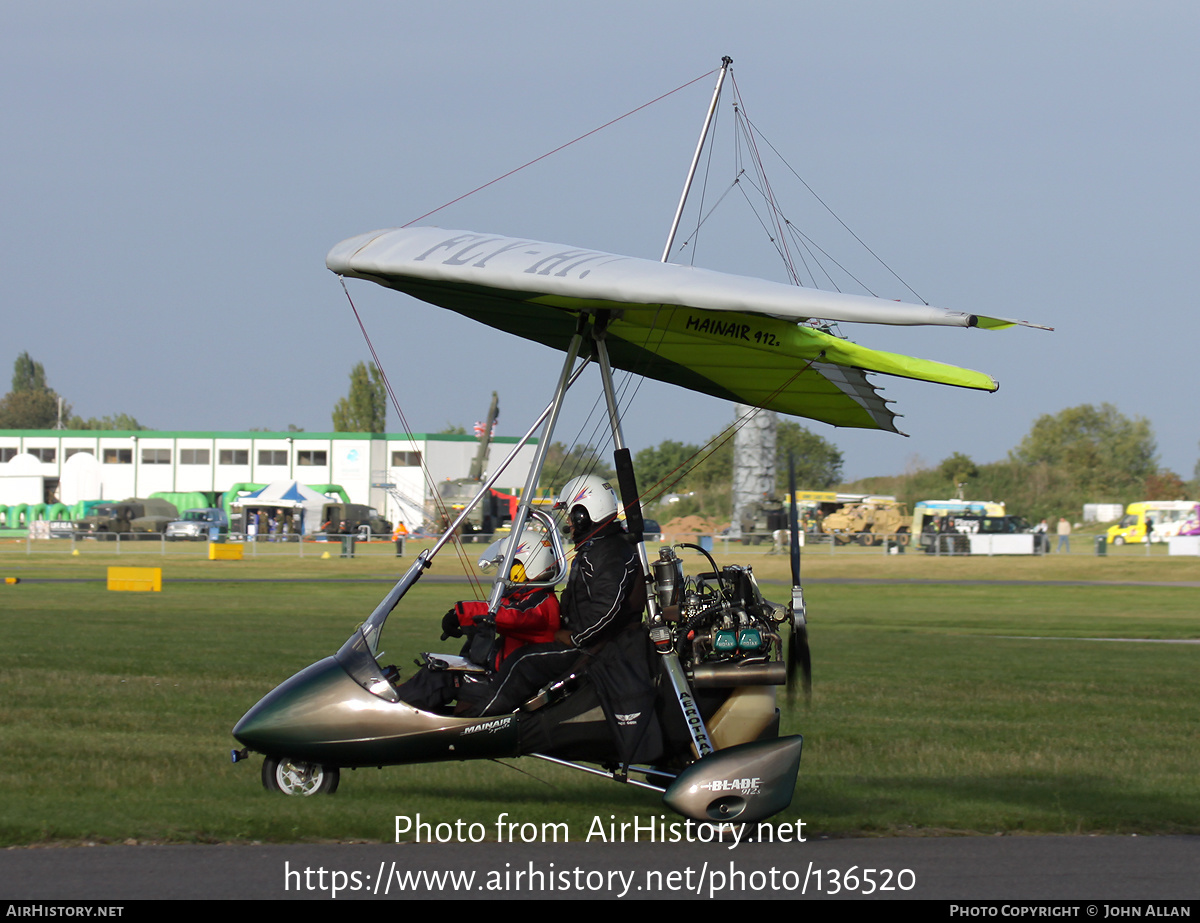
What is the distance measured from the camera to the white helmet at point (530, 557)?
7938 mm

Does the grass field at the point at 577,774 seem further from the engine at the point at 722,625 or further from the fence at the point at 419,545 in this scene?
the fence at the point at 419,545

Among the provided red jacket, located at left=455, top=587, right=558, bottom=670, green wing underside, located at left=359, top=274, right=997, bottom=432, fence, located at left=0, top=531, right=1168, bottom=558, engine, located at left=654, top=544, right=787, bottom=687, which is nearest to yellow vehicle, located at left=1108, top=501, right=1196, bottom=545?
fence, located at left=0, top=531, right=1168, bottom=558

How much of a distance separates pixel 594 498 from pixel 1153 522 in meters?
82.5

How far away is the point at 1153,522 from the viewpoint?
8088 cm

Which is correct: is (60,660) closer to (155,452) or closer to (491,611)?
(491,611)

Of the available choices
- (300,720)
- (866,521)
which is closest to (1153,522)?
(866,521)

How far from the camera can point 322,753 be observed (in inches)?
277

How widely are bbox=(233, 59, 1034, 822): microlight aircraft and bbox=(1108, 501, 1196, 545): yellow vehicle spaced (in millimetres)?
76381

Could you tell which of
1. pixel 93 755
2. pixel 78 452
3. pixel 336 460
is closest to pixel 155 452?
pixel 78 452

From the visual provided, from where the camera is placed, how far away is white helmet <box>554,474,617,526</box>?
7.27 m

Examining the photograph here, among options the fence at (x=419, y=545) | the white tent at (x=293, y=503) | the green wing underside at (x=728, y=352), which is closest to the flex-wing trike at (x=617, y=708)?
the green wing underside at (x=728, y=352)

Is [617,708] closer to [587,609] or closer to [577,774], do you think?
[587,609]

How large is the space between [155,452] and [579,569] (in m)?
98.3

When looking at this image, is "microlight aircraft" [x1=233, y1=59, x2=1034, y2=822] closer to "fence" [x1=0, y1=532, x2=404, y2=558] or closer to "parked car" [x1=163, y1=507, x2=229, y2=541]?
"fence" [x1=0, y1=532, x2=404, y2=558]
